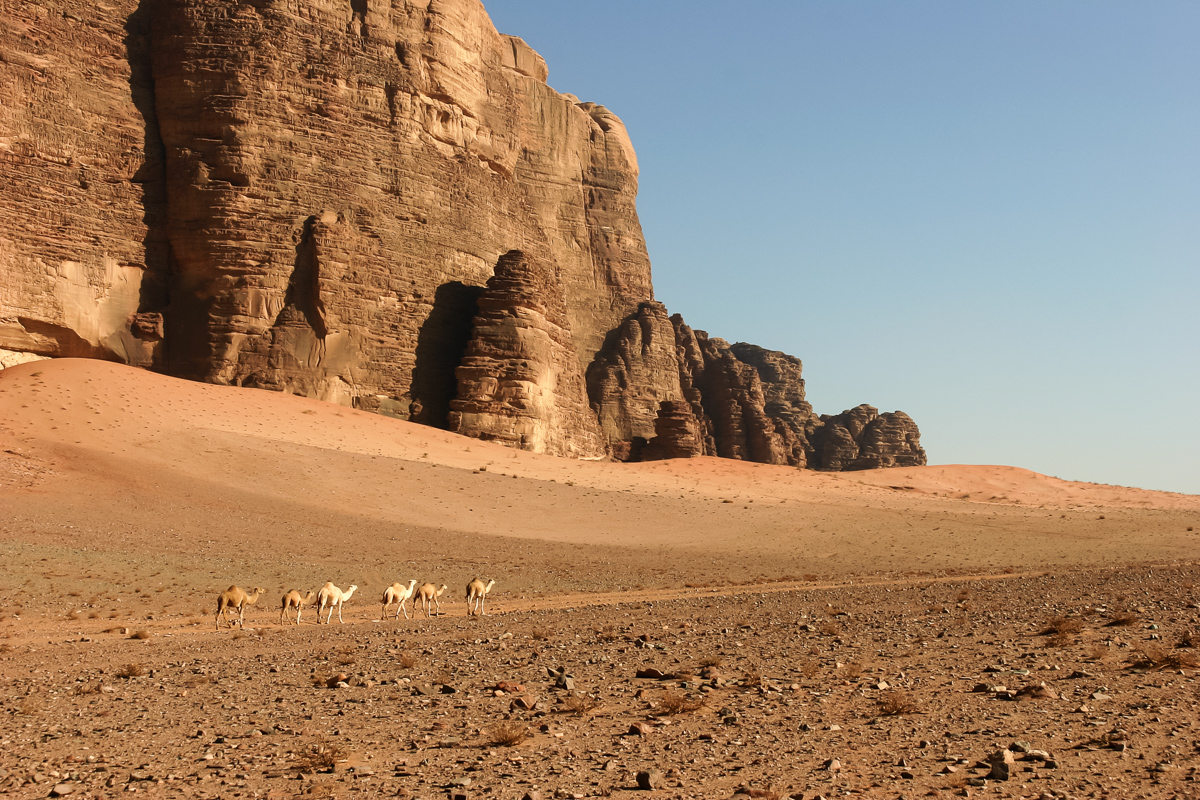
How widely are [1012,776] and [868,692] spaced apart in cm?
222

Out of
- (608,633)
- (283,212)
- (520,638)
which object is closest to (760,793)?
(608,633)

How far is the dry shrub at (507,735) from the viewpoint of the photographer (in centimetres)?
638

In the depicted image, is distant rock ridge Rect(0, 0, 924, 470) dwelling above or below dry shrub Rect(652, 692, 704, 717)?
above

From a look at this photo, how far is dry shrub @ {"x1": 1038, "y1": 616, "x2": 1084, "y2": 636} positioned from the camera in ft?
32.0

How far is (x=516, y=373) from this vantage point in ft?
137

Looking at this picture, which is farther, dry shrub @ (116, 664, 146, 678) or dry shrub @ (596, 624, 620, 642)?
dry shrub @ (596, 624, 620, 642)

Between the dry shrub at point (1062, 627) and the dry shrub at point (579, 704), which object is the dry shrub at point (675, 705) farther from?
the dry shrub at point (1062, 627)

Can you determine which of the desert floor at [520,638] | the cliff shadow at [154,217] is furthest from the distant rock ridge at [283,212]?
the desert floor at [520,638]

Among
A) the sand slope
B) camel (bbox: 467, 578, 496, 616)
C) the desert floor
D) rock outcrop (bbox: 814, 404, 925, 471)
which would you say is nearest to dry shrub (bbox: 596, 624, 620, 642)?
the desert floor

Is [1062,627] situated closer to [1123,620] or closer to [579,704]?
[1123,620]

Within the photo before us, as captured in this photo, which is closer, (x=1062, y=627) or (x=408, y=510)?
(x=1062, y=627)

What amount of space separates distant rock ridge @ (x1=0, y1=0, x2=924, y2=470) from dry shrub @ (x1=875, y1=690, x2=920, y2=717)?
33.7m

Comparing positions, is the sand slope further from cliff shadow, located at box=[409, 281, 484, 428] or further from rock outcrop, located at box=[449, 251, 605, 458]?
cliff shadow, located at box=[409, 281, 484, 428]

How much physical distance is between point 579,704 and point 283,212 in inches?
1419
